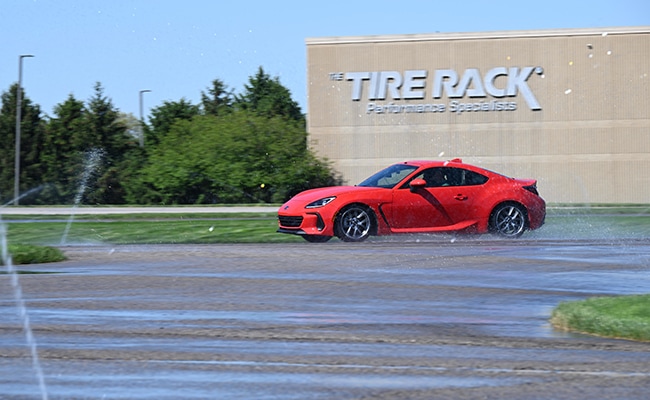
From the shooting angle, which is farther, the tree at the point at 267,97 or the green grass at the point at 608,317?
the tree at the point at 267,97

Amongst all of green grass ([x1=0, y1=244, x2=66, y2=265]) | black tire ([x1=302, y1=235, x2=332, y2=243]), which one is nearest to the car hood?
black tire ([x1=302, y1=235, x2=332, y2=243])

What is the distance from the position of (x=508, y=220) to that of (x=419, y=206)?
169cm

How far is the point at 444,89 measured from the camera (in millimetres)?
50844

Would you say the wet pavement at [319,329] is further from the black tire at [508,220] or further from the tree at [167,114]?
the tree at [167,114]

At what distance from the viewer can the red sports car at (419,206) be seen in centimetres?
1836

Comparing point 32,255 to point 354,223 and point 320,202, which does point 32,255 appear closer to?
point 320,202

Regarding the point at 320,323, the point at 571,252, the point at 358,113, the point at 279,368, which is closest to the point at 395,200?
the point at 571,252

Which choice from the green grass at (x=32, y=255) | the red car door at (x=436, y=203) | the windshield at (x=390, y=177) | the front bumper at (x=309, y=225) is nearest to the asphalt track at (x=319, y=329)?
the green grass at (x=32, y=255)

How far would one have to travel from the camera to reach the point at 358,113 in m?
51.1

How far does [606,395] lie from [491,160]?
45244 millimetres

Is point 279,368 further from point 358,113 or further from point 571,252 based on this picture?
point 358,113

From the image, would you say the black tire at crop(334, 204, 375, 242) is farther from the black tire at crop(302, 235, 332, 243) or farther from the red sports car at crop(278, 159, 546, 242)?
the black tire at crop(302, 235, 332, 243)

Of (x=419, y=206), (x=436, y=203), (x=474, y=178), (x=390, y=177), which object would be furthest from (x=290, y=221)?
(x=474, y=178)

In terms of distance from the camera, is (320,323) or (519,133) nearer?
(320,323)
